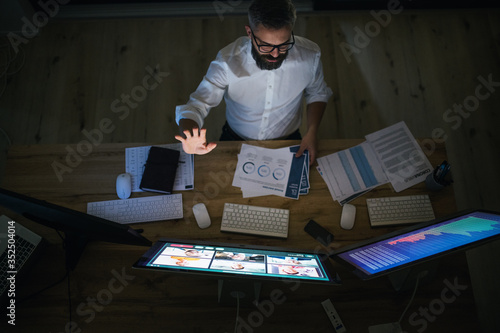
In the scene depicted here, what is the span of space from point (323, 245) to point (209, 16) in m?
2.37

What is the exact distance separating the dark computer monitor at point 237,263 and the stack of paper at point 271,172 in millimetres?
355

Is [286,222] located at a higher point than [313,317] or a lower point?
higher

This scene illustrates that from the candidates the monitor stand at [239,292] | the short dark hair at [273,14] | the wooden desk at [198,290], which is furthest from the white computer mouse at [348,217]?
the short dark hair at [273,14]

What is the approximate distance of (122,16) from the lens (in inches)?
114

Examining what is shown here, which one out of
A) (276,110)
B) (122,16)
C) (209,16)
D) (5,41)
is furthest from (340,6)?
(5,41)

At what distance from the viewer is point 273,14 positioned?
1250 mm

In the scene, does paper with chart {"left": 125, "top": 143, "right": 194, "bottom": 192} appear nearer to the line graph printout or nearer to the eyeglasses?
the eyeglasses

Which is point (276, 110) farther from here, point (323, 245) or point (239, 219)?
point (323, 245)

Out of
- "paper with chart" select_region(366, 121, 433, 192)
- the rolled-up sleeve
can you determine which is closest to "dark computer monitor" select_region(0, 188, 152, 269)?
the rolled-up sleeve

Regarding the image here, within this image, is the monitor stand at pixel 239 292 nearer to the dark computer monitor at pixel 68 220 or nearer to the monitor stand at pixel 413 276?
the dark computer monitor at pixel 68 220

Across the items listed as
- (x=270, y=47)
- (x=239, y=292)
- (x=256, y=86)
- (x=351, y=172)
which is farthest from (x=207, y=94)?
(x=239, y=292)

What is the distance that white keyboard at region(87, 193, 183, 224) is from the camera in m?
1.45

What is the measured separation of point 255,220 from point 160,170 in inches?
19.4

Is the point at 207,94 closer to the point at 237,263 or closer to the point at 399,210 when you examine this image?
the point at 237,263
